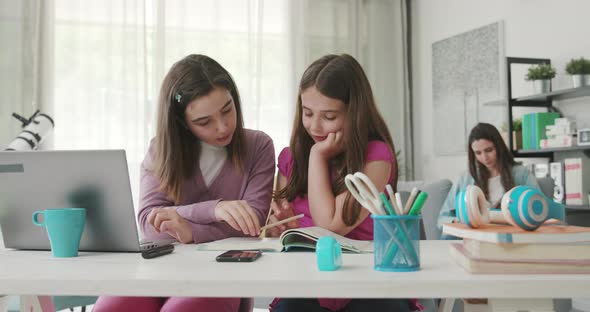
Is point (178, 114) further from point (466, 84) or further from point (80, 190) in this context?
point (466, 84)

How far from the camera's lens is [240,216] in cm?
124

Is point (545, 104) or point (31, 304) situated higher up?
point (545, 104)

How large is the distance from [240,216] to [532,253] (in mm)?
612

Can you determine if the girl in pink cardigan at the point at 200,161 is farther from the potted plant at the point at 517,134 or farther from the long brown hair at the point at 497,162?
the potted plant at the point at 517,134

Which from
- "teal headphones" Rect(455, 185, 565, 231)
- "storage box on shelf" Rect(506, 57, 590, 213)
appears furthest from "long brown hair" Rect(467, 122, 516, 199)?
"teal headphones" Rect(455, 185, 565, 231)

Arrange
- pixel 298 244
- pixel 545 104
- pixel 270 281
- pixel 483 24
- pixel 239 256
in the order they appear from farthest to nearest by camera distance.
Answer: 1. pixel 483 24
2. pixel 545 104
3. pixel 298 244
4. pixel 239 256
5. pixel 270 281

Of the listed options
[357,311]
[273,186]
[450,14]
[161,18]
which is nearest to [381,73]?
[450,14]

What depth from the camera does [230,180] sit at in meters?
1.57

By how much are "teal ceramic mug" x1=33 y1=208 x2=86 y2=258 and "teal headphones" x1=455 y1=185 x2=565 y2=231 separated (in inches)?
27.0

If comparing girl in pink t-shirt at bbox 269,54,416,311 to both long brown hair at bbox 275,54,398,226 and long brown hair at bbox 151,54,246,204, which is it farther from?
long brown hair at bbox 151,54,246,204

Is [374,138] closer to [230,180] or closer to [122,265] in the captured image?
[230,180]

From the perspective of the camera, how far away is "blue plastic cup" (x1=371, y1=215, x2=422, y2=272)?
870 mm

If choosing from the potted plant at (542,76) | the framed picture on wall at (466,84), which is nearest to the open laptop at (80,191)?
the potted plant at (542,76)

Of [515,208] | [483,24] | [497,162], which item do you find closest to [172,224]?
[515,208]
